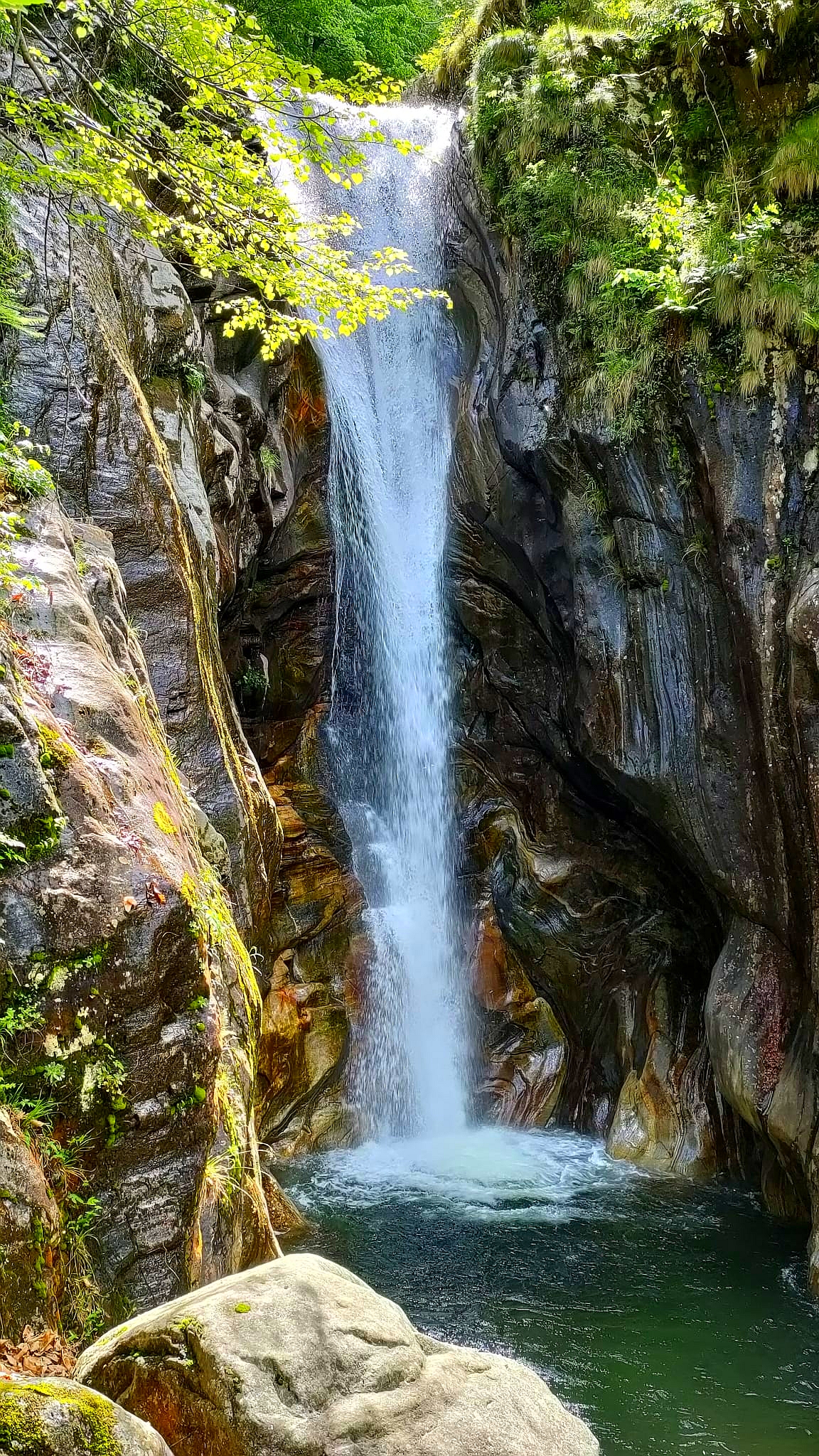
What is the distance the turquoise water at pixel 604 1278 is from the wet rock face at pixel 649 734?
0.84 metres

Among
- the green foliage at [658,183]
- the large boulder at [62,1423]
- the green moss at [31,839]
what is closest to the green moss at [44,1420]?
the large boulder at [62,1423]

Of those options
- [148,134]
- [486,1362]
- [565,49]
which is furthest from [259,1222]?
[565,49]

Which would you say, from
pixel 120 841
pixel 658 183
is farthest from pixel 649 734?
pixel 120 841

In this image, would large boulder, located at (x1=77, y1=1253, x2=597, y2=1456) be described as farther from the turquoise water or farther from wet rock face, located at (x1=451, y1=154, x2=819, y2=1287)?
wet rock face, located at (x1=451, y1=154, x2=819, y2=1287)

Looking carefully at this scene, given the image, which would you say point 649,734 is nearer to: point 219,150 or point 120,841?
point 219,150

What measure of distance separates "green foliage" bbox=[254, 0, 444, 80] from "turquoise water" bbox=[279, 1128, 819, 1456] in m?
18.7

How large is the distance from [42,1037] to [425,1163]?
8.04 metres

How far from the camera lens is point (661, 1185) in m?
10.0

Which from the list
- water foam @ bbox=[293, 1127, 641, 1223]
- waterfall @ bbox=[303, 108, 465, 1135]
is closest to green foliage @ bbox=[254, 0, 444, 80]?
waterfall @ bbox=[303, 108, 465, 1135]

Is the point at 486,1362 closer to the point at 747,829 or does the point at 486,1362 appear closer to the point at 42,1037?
the point at 42,1037

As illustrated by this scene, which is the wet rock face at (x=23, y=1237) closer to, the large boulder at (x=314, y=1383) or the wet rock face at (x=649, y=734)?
the large boulder at (x=314, y=1383)

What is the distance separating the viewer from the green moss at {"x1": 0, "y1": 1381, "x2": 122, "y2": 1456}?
221 centimetres

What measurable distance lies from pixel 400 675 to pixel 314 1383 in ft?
37.3

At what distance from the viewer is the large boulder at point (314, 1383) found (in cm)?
282
